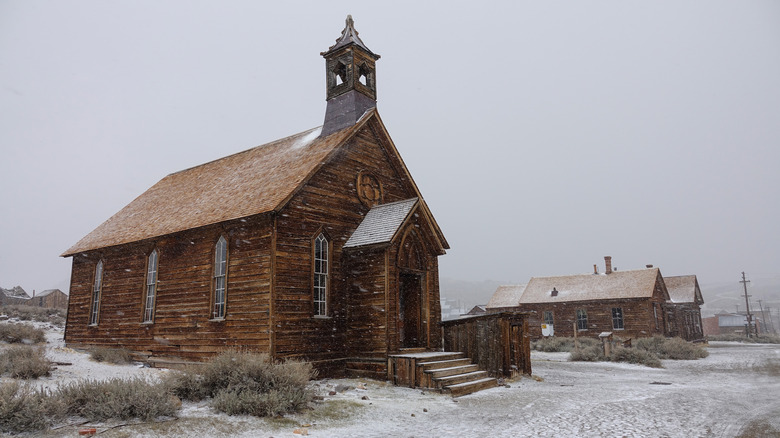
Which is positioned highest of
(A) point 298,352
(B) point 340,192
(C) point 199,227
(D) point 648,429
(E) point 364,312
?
(B) point 340,192

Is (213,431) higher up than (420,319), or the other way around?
(420,319)

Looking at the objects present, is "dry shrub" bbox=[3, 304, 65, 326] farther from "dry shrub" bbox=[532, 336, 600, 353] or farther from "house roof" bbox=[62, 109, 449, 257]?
"dry shrub" bbox=[532, 336, 600, 353]

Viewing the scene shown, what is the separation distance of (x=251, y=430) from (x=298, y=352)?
18.6 ft

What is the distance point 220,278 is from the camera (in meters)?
15.2

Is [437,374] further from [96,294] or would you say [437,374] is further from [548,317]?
[548,317]

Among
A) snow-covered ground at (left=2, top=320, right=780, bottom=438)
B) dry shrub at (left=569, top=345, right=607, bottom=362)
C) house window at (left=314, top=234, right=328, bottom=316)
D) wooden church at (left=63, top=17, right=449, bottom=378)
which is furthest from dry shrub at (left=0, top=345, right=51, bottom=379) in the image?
dry shrub at (left=569, top=345, right=607, bottom=362)

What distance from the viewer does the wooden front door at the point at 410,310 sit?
51.6 feet

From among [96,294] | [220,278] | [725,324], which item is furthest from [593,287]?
[725,324]

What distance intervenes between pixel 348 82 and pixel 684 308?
37174 millimetres

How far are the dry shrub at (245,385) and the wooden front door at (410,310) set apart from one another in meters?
5.69

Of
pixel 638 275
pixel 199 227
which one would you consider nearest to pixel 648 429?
pixel 199 227

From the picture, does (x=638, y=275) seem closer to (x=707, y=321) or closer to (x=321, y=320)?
(x=321, y=320)

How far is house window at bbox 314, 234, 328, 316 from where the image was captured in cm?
1474

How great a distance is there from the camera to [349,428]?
8.71 m
